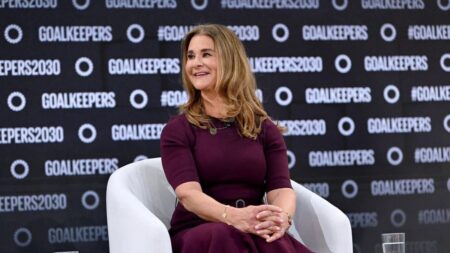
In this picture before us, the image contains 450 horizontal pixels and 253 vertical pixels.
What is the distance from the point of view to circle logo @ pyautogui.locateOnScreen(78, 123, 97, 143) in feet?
17.8

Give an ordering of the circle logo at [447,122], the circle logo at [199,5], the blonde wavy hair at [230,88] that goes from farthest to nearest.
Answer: the circle logo at [447,122] → the circle logo at [199,5] → the blonde wavy hair at [230,88]

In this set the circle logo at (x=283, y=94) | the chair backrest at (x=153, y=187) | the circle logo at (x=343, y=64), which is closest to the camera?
the chair backrest at (x=153, y=187)

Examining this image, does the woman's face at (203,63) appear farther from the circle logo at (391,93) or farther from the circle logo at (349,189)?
the circle logo at (391,93)

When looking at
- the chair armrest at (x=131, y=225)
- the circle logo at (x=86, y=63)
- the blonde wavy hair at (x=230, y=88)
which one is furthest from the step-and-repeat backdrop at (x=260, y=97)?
the blonde wavy hair at (x=230, y=88)

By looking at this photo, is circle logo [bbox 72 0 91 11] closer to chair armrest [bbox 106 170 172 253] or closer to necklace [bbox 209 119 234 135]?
chair armrest [bbox 106 170 172 253]

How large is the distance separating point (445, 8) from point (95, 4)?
2.37 m

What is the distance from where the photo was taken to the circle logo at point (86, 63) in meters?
5.42

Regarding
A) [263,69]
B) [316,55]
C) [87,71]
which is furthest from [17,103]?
[316,55]

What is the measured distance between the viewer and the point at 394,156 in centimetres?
592

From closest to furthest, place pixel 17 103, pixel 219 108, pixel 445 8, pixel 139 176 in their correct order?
pixel 219 108, pixel 139 176, pixel 17 103, pixel 445 8

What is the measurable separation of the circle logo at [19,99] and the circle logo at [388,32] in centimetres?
236

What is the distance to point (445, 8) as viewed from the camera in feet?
20.0

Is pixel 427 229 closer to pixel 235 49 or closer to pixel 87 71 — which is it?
pixel 87 71

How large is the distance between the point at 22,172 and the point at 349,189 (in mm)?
2094
